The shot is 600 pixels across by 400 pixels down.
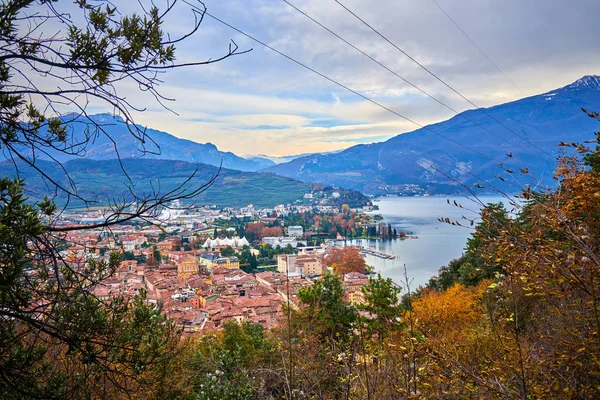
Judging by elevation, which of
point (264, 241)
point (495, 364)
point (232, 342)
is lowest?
point (264, 241)

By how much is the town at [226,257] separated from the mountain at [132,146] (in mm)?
267

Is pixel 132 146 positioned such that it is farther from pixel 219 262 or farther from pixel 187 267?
pixel 219 262

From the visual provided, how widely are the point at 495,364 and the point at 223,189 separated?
60239 millimetres

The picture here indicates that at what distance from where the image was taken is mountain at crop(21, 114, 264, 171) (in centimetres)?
137

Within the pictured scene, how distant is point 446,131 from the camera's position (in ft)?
362

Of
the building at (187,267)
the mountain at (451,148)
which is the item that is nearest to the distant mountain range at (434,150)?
the mountain at (451,148)

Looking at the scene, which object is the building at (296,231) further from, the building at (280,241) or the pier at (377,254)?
the pier at (377,254)

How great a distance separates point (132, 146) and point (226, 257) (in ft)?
85.5

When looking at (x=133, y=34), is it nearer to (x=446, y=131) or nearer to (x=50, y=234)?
(x=50, y=234)

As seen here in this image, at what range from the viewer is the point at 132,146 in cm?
145

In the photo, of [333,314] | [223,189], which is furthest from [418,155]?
[333,314]

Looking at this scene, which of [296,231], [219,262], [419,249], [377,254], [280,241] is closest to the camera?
[377,254]

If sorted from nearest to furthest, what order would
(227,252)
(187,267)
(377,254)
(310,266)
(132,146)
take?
(132,146) < (310,266) < (187,267) < (377,254) < (227,252)

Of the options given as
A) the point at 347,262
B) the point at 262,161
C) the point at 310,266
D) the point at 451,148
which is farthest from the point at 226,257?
the point at 262,161
